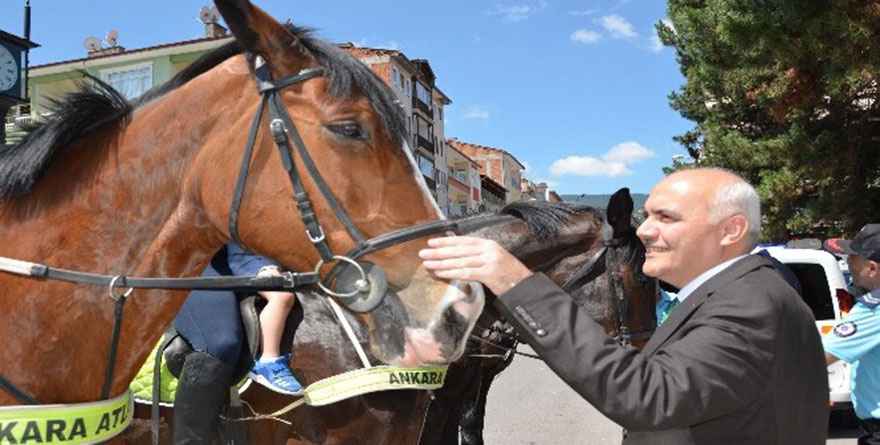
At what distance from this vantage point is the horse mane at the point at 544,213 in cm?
473

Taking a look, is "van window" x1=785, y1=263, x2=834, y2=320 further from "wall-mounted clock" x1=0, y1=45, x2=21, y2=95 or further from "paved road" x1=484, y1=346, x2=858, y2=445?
"wall-mounted clock" x1=0, y1=45, x2=21, y2=95

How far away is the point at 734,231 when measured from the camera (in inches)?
76.7

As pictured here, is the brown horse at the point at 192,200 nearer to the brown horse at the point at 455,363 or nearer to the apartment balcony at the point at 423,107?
the brown horse at the point at 455,363

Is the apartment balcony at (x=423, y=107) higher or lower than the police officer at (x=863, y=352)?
higher

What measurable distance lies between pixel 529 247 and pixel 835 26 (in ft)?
12.9

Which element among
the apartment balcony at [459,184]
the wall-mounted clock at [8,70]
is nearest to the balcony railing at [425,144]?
the apartment balcony at [459,184]

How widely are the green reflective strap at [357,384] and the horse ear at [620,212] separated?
6.36 feet

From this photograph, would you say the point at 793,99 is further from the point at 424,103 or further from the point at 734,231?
the point at 424,103

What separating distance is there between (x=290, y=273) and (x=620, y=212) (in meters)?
3.09

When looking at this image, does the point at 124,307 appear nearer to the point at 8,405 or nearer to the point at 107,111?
the point at 8,405

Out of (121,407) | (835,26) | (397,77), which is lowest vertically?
(121,407)

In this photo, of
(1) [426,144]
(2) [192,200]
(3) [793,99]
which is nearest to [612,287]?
(2) [192,200]

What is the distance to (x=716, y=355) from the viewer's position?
1.66 metres

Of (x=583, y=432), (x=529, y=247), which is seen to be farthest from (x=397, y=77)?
(x=529, y=247)
